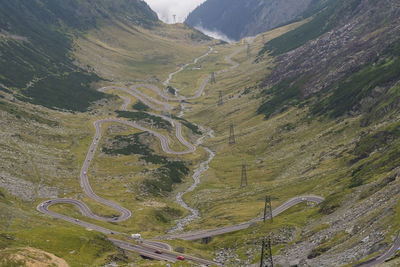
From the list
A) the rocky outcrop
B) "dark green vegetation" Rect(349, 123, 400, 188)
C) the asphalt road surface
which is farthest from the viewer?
the rocky outcrop

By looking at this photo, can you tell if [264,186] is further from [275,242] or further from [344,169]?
[275,242]

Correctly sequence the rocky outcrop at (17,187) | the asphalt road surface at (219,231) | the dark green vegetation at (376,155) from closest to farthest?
the dark green vegetation at (376,155) < the asphalt road surface at (219,231) < the rocky outcrop at (17,187)

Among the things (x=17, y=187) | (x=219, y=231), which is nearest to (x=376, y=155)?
(x=219, y=231)

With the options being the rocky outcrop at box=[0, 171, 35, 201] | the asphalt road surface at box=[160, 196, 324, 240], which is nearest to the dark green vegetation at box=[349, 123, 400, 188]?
the asphalt road surface at box=[160, 196, 324, 240]

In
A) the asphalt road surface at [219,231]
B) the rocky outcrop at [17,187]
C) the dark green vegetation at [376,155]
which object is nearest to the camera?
the dark green vegetation at [376,155]

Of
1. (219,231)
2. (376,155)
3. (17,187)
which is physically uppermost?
(17,187)

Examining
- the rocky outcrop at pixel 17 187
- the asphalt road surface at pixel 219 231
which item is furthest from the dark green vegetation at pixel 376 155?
the rocky outcrop at pixel 17 187

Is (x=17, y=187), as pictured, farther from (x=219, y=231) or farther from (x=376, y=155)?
(x=376, y=155)

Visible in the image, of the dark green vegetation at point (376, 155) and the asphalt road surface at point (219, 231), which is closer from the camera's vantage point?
the dark green vegetation at point (376, 155)

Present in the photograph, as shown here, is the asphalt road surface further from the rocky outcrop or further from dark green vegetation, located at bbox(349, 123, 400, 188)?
the rocky outcrop

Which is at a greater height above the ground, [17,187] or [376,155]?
[17,187]

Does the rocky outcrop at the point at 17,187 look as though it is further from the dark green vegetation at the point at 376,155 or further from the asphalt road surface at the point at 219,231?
the dark green vegetation at the point at 376,155

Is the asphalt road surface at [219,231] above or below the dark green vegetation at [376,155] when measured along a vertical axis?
below

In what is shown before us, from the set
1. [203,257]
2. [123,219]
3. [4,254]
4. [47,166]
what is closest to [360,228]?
[203,257]
